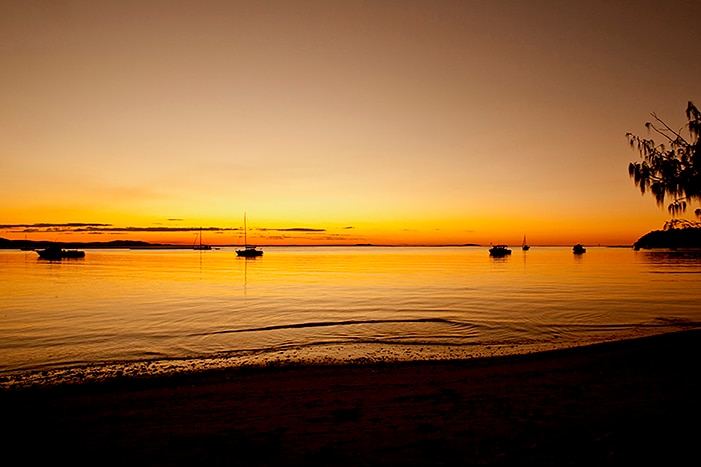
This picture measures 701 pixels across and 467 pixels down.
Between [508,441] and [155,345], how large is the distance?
17594 mm

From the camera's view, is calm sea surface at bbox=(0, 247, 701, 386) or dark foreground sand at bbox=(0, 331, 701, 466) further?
calm sea surface at bbox=(0, 247, 701, 386)

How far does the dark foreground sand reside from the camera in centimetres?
736

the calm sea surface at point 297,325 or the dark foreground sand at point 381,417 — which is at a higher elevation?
the dark foreground sand at point 381,417

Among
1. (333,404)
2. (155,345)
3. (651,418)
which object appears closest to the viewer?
(651,418)

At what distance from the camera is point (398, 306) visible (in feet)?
113

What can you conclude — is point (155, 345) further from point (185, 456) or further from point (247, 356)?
point (185, 456)

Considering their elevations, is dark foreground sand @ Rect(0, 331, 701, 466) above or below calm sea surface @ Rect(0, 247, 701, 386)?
above

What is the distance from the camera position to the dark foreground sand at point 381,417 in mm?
7363

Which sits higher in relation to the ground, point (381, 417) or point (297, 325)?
point (381, 417)

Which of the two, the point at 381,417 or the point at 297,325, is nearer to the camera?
the point at 381,417

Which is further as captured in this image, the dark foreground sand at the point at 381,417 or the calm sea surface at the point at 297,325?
the calm sea surface at the point at 297,325

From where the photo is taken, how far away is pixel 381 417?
929 centimetres

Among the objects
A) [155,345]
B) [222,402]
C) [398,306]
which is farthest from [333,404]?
[398,306]

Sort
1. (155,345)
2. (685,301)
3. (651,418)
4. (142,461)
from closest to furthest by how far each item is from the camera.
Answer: (142,461) < (651,418) < (155,345) < (685,301)
